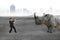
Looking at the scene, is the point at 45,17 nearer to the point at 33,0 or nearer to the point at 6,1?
the point at 33,0

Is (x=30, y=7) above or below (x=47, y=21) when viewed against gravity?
above

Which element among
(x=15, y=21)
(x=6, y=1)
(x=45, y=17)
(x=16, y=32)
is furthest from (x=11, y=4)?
(x=45, y=17)

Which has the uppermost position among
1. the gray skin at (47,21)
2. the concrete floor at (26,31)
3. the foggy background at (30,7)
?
the foggy background at (30,7)

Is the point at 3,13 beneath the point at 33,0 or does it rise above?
beneath

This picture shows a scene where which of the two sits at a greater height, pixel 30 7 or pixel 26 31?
pixel 30 7

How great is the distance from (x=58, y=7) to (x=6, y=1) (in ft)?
2.49

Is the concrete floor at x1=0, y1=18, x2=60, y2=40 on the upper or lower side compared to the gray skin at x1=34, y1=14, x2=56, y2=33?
lower

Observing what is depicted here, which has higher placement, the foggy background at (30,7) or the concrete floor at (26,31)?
the foggy background at (30,7)

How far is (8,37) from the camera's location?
1.52m

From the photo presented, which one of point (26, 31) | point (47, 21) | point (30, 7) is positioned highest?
point (30, 7)

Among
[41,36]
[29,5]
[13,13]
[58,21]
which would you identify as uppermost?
[29,5]

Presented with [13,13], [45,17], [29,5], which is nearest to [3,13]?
[13,13]

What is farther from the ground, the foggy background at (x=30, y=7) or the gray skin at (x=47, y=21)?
the foggy background at (x=30, y=7)

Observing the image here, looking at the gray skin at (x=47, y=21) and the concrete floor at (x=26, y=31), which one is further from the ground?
the gray skin at (x=47, y=21)
